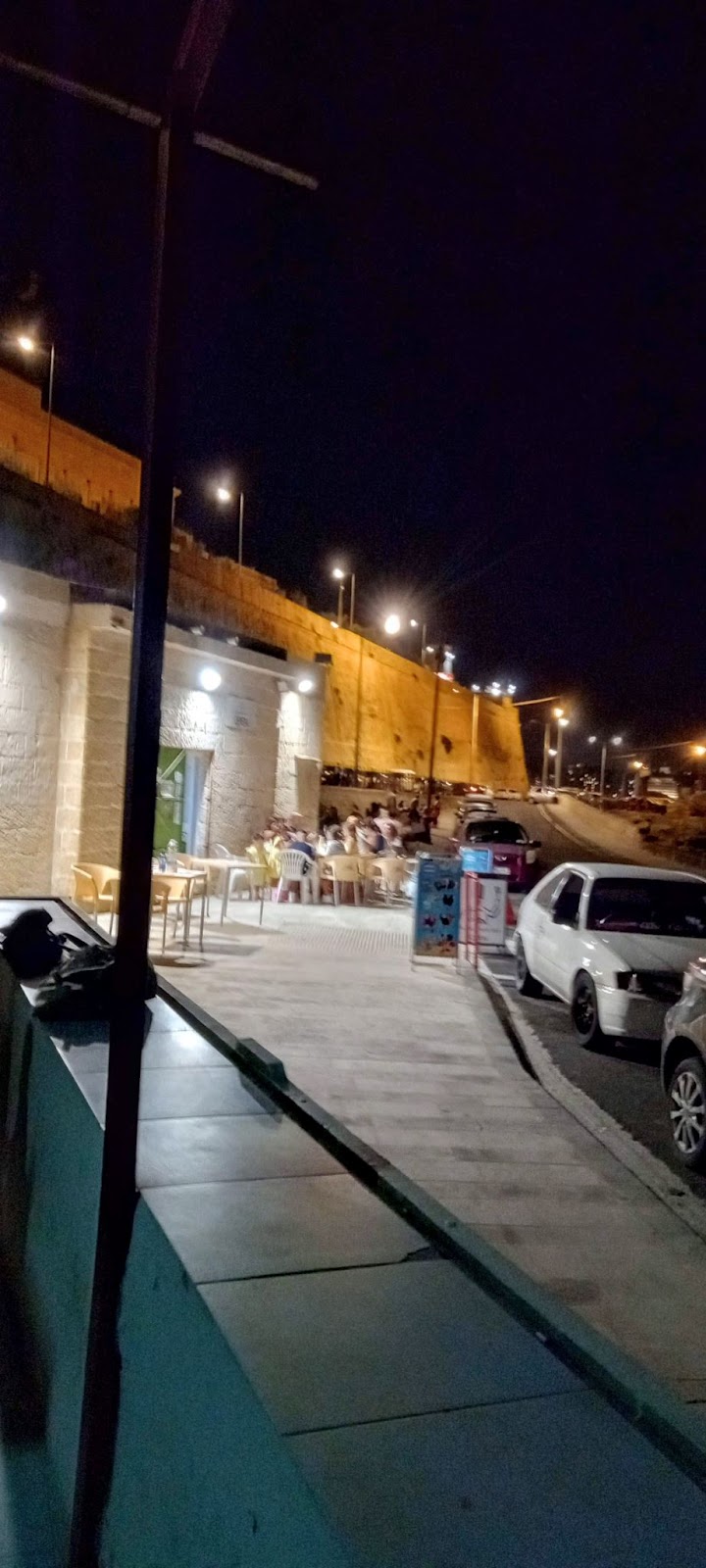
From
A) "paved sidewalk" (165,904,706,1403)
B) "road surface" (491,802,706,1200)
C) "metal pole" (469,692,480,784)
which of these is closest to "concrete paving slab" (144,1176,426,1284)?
"paved sidewalk" (165,904,706,1403)

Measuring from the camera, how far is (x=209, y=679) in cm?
1661

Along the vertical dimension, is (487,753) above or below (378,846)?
above

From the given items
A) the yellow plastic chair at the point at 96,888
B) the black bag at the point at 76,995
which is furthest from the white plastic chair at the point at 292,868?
the black bag at the point at 76,995

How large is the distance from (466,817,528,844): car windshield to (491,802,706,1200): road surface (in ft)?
51.5

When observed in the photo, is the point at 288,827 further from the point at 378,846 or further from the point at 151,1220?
the point at 151,1220

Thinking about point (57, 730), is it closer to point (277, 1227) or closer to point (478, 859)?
point (478, 859)

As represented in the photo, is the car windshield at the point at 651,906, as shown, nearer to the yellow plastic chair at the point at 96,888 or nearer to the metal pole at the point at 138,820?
the yellow plastic chair at the point at 96,888

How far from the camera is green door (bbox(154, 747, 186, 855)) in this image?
53.9 ft

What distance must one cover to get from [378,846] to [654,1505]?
19020mm

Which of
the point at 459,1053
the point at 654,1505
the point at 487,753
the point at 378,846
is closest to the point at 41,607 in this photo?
the point at 459,1053

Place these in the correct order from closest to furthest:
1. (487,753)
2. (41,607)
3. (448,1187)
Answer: (448,1187), (41,607), (487,753)

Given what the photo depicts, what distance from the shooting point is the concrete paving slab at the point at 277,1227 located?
2541mm

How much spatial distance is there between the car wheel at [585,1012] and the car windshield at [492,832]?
18582 millimetres

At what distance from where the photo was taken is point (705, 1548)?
161 centimetres
